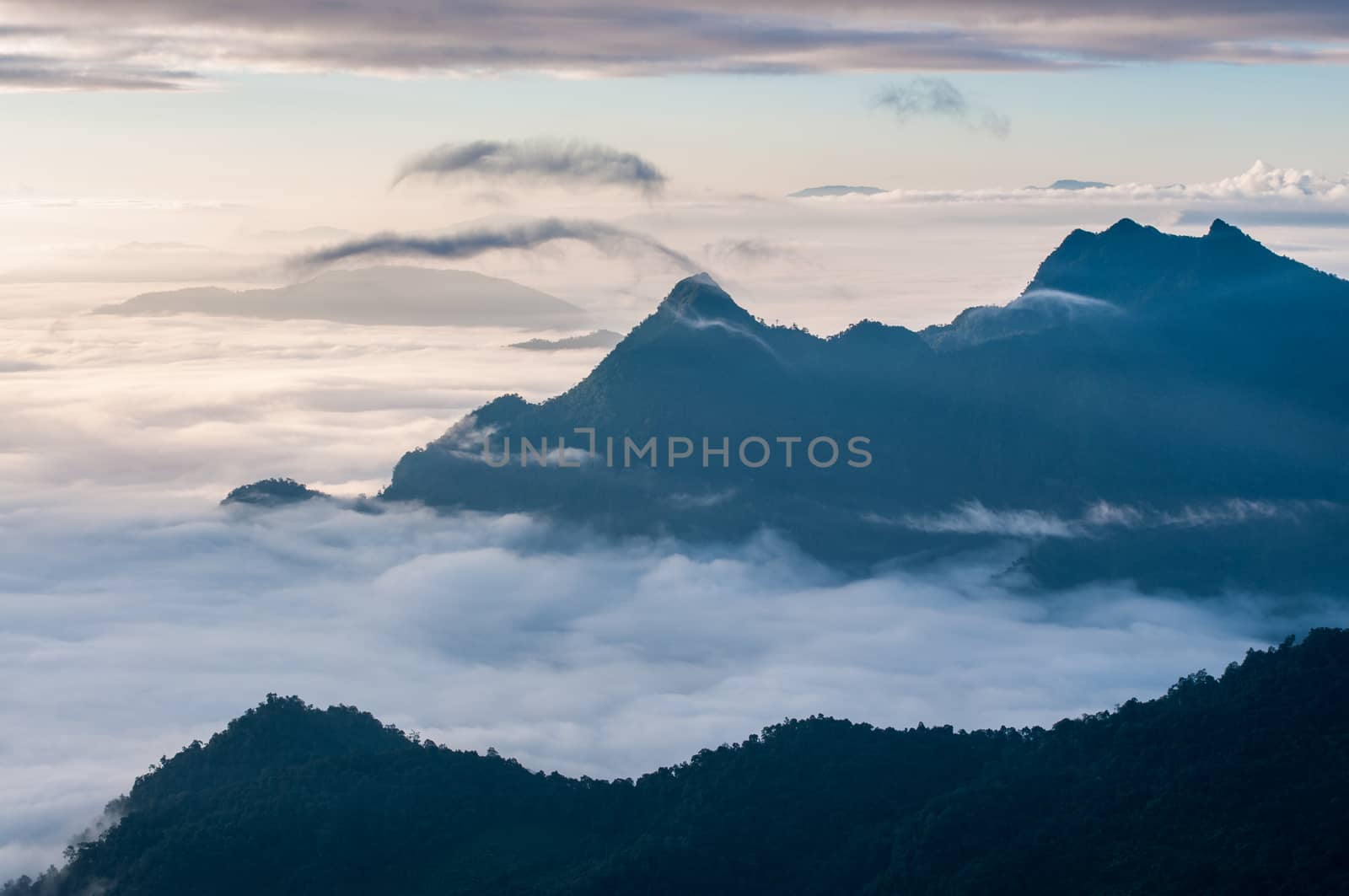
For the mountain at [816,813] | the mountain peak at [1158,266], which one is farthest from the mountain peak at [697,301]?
the mountain at [816,813]

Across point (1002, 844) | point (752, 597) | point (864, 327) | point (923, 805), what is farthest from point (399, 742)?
point (864, 327)

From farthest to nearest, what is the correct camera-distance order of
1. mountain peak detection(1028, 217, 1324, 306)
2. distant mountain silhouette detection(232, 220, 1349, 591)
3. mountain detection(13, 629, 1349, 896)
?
mountain peak detection(1028, 217, 1324, 306)
distant mountain silhouette detection(232, 220, 1349, 591)
mountain detection(13, 629, 1349, 896)

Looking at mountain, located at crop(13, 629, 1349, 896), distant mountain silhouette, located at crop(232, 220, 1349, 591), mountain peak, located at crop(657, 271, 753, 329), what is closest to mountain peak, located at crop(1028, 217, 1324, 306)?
distant mountain silhouette, located at crop(232, 220, 1349, 591)

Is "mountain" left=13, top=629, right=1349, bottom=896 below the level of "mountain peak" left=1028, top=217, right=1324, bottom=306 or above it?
below

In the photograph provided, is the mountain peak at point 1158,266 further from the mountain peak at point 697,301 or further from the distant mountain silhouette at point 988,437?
the mountain peak at point 697,301

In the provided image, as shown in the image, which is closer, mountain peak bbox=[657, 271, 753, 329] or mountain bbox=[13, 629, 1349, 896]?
mountain bbox=[13, 629, 1349, 896]

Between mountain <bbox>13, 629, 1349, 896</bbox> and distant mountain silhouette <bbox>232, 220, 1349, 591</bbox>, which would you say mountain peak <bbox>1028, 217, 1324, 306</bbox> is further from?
mountain <bbox>13, 629, 1349, 896</bbox>
